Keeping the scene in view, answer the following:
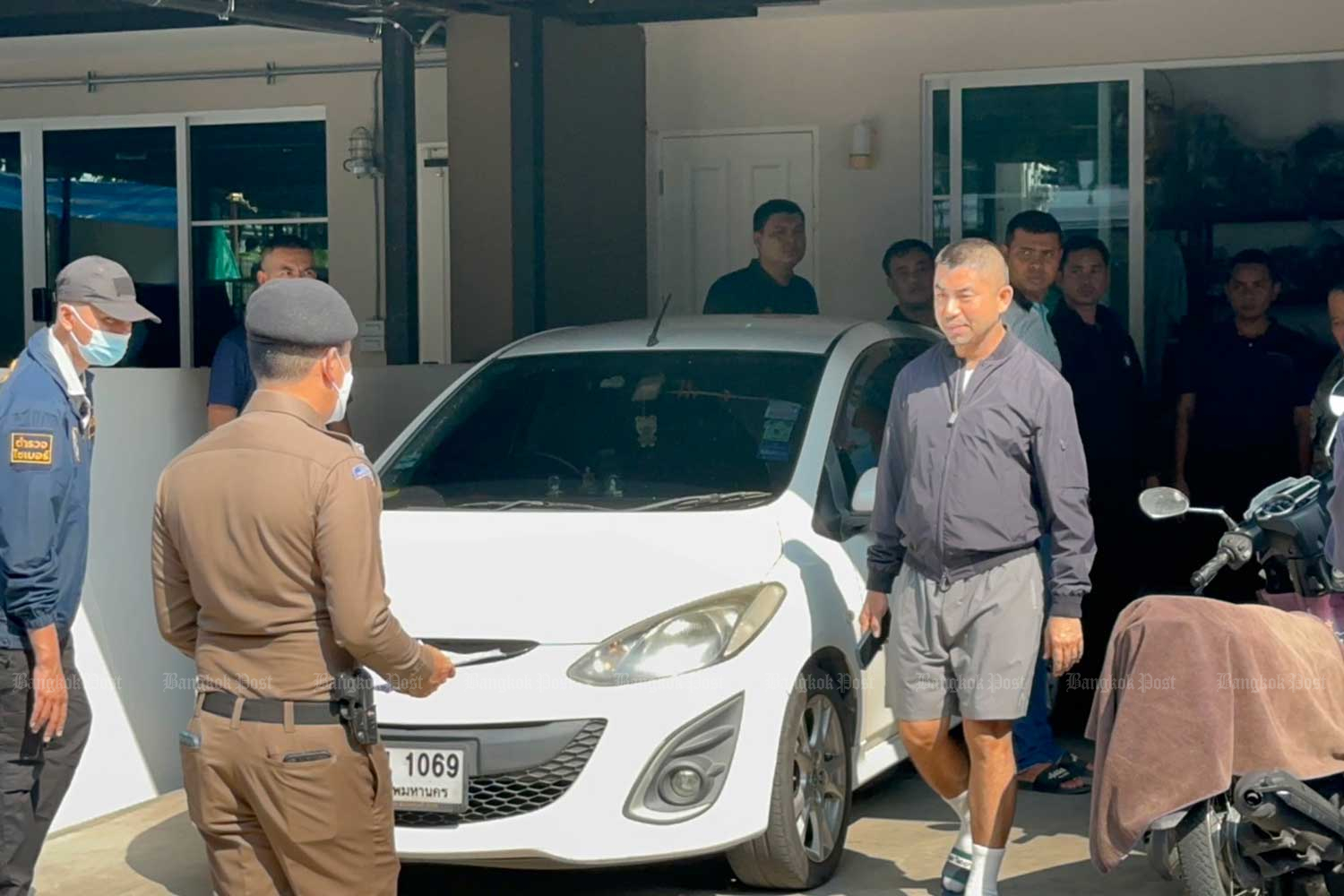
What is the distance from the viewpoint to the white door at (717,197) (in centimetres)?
1052

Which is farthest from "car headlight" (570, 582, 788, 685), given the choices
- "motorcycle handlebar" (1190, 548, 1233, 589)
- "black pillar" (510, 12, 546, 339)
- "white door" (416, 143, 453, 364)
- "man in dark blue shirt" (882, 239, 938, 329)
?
"white door" (416, 143, 453, 364)

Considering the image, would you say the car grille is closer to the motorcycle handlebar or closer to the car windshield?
the car windshield

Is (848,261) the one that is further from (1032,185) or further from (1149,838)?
(1149,838)

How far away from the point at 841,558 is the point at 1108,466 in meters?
1.97

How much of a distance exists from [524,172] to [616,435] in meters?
3.13

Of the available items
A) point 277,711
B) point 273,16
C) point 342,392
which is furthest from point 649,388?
point 273,16

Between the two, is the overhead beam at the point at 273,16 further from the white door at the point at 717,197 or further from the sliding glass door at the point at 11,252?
the sliding glass door at the point at 11,252

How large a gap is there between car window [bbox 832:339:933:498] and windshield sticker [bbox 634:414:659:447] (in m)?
0.62

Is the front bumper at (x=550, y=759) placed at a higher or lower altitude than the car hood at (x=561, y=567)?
lower

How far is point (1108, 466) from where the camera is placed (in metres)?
7.50

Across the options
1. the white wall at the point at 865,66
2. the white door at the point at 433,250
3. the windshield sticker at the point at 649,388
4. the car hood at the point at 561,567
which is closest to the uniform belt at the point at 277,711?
the car hood at the point at 561,567

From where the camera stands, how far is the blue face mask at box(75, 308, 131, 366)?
5.27 meters

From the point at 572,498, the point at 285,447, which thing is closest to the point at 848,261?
the point at 572,498

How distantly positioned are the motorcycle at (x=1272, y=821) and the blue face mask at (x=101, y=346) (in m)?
2.89
